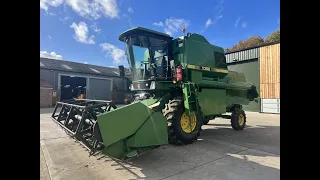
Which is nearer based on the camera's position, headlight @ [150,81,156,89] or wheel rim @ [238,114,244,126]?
headlight @ [150,81,156,89]

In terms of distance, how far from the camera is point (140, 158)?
391 cm

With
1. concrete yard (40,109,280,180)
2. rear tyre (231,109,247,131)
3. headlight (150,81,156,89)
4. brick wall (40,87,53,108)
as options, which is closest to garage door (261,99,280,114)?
rear tyre (231,109,247,131)

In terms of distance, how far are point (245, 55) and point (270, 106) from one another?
14.4 feet

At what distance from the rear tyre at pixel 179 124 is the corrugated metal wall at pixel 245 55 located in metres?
12.0

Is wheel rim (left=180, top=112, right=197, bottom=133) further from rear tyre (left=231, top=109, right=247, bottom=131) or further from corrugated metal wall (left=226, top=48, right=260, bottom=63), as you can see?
corrugated metal wall (left=226, top=48, right=260, bottom=63)

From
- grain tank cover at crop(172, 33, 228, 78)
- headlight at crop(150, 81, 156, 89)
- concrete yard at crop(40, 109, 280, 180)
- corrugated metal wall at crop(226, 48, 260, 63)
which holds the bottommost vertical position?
concrete yard at crop(40, 109, 280, 180)

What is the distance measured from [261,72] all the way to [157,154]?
508 inches

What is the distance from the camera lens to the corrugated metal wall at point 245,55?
14.8 meters

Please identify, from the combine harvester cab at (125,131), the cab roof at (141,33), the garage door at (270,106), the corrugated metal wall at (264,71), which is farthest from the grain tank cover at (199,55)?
the garage door at (270,106)

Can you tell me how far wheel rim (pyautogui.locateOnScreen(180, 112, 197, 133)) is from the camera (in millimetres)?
5113

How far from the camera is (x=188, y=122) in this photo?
5254mm

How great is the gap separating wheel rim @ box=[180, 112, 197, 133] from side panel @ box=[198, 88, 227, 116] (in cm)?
43
